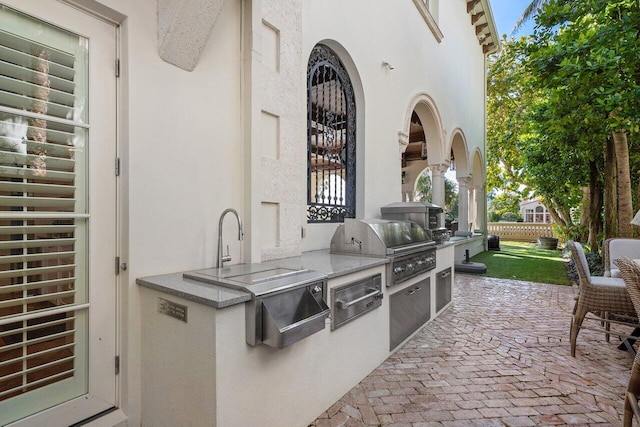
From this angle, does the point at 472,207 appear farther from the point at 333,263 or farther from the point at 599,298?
the point at 333,263

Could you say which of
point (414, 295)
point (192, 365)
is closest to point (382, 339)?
point (414, 295)

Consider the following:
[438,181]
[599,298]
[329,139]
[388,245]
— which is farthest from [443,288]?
[438,181]

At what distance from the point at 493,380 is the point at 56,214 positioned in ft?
11.5

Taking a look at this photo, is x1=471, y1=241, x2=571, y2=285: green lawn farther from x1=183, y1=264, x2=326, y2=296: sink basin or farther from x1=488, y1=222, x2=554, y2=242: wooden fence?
x1=488, y1=222, x2=554, y2=242: wooden fence

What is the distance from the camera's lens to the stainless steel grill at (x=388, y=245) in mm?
3195

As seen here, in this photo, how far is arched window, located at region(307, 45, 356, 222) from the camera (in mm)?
3976

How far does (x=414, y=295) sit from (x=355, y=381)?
1.38m

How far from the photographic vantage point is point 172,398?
6.07ft

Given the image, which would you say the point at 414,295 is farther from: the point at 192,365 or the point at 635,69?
the point at 635,69

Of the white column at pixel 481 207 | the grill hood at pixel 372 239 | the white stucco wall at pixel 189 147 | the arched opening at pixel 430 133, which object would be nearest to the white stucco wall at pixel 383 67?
the white stucco wall at pixel 189 147

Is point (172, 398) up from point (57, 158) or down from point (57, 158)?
down

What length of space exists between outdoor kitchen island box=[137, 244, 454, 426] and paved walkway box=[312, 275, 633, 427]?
0.33 meters

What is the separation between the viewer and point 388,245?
3.30m

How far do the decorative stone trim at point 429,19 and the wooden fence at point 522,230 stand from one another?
14146 millimetres
